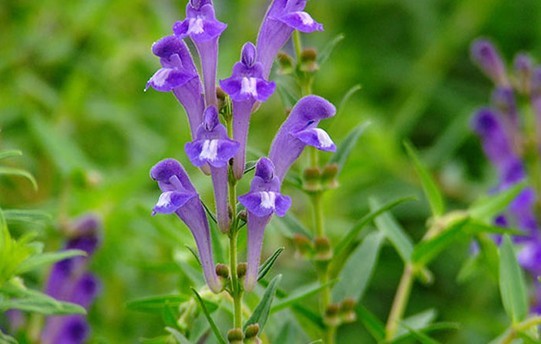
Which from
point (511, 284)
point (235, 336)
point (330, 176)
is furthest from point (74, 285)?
point (511, 284)

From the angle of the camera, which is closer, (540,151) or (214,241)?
(214,241)

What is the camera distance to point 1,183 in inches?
88.3

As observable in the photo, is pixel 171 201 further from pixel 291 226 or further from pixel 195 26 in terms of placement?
pixel 291 226

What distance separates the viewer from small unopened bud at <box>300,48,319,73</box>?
1.30 m

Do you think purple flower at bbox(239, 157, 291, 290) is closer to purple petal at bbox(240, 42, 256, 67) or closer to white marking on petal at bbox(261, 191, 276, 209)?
white marking on petal at bbox(261, 191, 276, 209)

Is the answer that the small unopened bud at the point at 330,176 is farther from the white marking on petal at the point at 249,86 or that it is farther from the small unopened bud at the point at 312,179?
the white marking on petal at the point at 249,86

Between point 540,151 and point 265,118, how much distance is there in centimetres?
100

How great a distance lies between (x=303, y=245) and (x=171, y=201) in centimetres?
37

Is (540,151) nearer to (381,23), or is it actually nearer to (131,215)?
(131,215)

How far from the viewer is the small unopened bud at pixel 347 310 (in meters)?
1.36

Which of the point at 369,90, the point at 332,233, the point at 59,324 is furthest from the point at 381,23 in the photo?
the point at 59,324

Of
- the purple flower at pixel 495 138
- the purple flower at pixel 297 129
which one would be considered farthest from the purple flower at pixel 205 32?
the purple flower at pixel 495 138

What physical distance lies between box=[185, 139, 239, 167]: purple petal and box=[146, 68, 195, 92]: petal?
2.7 inches

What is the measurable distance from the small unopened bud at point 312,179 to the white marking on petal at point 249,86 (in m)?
0.35
